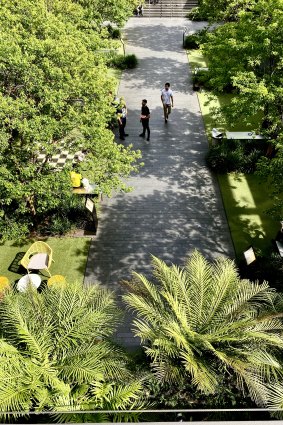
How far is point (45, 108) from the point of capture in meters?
9.23

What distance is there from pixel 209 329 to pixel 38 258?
5.46 meters

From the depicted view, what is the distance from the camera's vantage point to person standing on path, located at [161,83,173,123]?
15445 mm

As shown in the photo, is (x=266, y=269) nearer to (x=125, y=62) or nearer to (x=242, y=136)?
(x=242, y=136)

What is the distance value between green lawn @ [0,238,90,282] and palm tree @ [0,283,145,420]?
3.13m

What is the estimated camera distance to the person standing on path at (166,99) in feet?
50.7

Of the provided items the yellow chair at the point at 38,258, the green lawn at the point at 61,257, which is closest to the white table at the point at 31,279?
the yellow chair at the point at 38,258

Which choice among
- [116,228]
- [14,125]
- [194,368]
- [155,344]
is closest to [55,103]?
[14,125]

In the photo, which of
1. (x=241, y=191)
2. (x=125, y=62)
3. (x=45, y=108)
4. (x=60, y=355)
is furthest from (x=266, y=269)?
(x=125, y=62)

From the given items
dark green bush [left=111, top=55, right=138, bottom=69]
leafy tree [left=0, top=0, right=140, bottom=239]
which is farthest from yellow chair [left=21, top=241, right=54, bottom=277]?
dark green bush [left=111, top=55, right=138, bottom=69]

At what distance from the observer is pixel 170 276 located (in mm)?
6984

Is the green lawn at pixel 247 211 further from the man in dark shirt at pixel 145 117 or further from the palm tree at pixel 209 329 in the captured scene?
the palm tree at pixel 209 329

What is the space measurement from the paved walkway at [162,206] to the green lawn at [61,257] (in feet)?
0.97

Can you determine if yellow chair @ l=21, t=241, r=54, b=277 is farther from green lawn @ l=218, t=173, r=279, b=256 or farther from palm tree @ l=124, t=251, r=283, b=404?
green lawn @ l=218, t=173, r=279, b=256

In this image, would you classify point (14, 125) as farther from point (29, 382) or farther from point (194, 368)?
point (194, 368)
